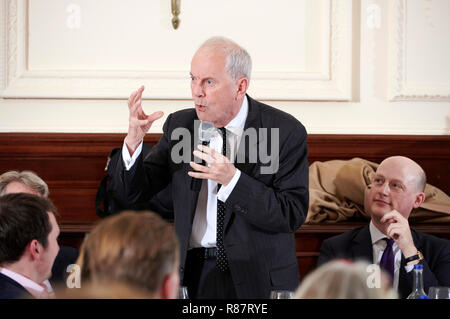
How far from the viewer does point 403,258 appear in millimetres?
2898

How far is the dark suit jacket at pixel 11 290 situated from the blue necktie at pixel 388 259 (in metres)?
1.60

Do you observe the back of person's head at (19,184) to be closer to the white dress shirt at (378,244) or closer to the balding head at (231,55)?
the balding head at (231,55)

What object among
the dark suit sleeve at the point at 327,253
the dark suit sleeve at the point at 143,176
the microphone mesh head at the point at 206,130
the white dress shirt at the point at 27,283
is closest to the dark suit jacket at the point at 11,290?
the white dress shirt at the point at 27,283

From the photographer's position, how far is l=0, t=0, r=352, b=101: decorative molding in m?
3.96

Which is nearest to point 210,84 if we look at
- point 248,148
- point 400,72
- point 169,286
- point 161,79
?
point 248,148

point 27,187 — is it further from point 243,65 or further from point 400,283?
point 400,283

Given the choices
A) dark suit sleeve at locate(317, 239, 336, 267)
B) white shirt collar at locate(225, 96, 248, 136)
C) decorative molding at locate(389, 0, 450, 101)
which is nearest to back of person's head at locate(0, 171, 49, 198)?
white shirt collar at locate(225, 96, 248, 136)

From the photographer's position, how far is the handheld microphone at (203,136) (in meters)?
2.51

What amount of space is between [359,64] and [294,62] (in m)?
0.39

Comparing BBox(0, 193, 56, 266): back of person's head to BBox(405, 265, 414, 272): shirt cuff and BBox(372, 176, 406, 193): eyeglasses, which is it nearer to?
BBox(405, 265, 414, 272): shirt cuff

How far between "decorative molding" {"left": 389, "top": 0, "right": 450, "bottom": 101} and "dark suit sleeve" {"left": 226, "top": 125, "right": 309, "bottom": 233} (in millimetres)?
1679

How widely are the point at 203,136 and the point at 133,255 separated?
127cm

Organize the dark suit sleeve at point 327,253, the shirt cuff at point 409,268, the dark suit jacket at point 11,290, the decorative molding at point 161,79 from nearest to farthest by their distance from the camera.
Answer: the dark suit jacket at point 11,290 < the shirt cuff at point 409,268 < the dark suit sleeve at point 327,253 < the decorative molding at point 161,79
